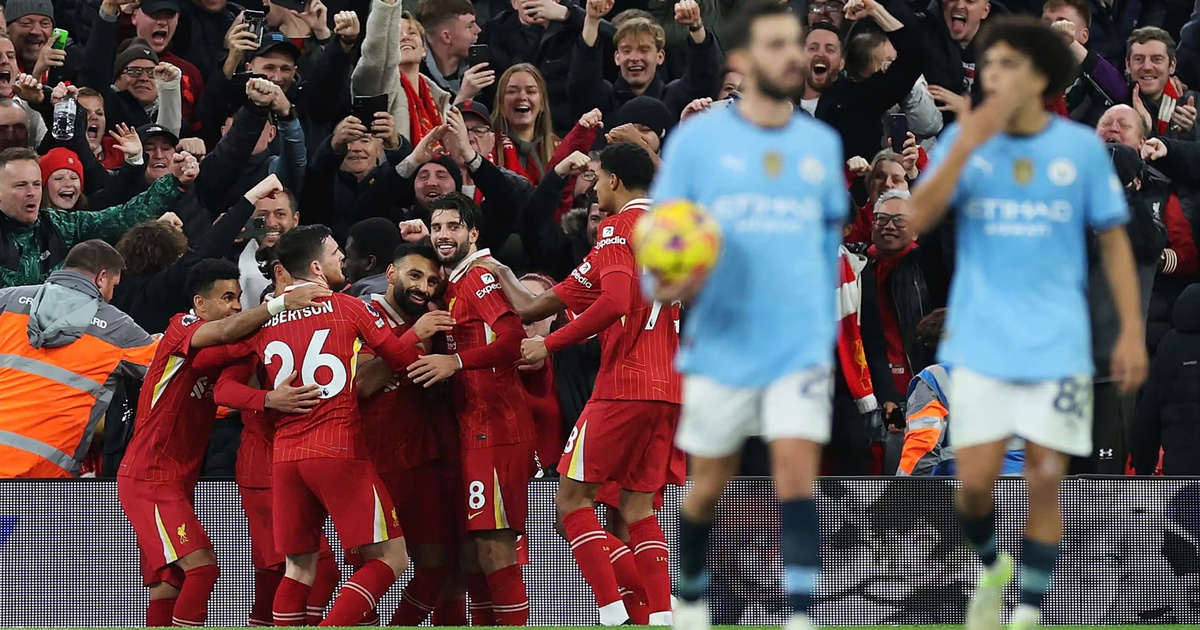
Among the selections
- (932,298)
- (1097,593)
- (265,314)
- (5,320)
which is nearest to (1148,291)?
(932,298)

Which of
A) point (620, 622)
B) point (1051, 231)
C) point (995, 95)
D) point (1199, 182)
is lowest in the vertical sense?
point (620, 622)

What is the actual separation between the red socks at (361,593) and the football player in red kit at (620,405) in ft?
3.01

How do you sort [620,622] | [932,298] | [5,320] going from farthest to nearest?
[932,298] < [5,320] < [620,622]

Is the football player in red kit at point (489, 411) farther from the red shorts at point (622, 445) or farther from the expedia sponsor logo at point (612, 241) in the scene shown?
the expedia sponsor logo at point (612, 241)

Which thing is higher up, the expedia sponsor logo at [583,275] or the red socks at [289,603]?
the expedia sponsor logo at [583,275]

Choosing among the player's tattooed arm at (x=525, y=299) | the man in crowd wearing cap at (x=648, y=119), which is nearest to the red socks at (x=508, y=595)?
the player's tattooed arm at (x=525, y=299)

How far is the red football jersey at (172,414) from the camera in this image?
28.6 ft

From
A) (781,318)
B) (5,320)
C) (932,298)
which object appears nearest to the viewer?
(781,318)

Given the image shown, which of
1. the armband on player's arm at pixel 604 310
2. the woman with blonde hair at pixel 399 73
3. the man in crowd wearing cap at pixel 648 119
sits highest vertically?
the woman with blonde hair at pixel 399 73

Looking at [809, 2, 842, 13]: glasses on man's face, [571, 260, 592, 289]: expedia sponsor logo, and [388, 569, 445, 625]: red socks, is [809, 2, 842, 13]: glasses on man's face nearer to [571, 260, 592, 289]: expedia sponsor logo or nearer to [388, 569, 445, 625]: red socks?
[571, 260, 592, 289]: expedia sponsor logo

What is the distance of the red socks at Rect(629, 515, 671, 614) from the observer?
813 cm

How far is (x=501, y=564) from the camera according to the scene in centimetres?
855

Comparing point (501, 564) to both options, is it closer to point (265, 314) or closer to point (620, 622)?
point (620, 622)

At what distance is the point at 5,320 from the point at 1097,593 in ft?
19.6
